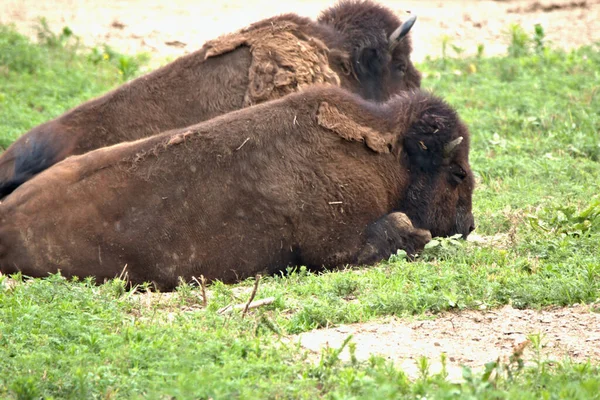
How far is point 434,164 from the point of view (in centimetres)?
714

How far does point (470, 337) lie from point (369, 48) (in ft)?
13.8

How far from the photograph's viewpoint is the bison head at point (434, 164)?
7066 millimetres

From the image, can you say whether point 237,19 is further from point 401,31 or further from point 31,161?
point 31,161

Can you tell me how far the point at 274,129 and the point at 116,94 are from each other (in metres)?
2.06

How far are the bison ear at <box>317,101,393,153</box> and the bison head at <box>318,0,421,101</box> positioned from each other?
1722 mm

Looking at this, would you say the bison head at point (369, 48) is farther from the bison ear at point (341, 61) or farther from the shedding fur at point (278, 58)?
the shedding fur at point (278, 58)

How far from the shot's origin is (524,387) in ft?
13.9

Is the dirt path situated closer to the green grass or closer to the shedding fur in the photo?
the green grass

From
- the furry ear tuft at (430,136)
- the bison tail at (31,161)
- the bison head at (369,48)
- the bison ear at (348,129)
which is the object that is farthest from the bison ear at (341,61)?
the bison tail at (31,161)

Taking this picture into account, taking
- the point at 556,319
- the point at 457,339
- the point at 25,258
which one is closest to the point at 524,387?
the point at 457,339

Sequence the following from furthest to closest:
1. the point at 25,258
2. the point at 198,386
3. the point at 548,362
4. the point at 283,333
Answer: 1. the point at 25,258
2. the point at 283,333
3. the point at 548,362
4. the point at 198,386

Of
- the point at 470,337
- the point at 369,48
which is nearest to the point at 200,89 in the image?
the point at 369,48

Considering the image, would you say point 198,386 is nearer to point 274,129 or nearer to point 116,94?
point 274,129

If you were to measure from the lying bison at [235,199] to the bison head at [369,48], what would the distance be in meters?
1.68
